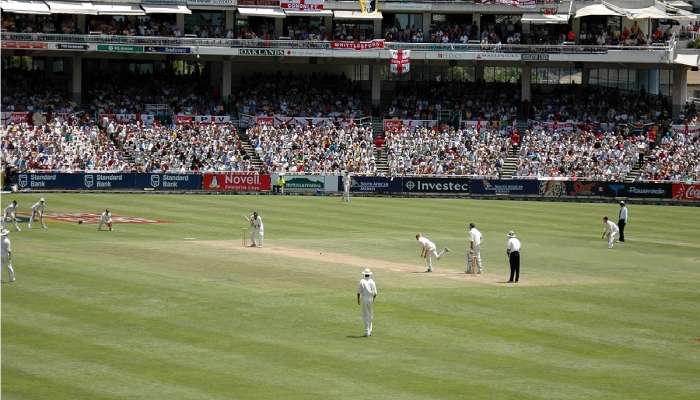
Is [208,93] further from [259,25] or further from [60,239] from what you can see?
[60,239]

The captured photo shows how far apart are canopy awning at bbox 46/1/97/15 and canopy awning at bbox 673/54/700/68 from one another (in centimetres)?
3941

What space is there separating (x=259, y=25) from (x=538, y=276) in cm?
4858

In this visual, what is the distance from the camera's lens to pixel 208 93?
83.1 metres

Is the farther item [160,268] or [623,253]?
[623,253]

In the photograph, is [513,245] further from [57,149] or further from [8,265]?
[57,149]

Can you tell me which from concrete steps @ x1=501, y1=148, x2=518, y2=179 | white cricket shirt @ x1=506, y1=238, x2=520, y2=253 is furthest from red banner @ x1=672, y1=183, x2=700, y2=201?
white cricket shirt @ x1=506, y1=238, x2=520, y2=253

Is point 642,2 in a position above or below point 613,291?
above

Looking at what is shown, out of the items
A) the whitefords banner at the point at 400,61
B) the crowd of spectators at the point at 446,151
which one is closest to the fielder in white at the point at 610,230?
the crowd of spectators at the point at 446,151

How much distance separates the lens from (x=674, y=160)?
73.2 metres

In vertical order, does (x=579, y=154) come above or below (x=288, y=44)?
below

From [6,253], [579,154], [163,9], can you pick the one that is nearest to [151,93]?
[163,9]

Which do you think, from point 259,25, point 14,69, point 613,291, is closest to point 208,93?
point 259,25

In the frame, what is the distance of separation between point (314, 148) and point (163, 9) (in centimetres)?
1531

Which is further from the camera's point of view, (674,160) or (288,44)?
(288,44)
